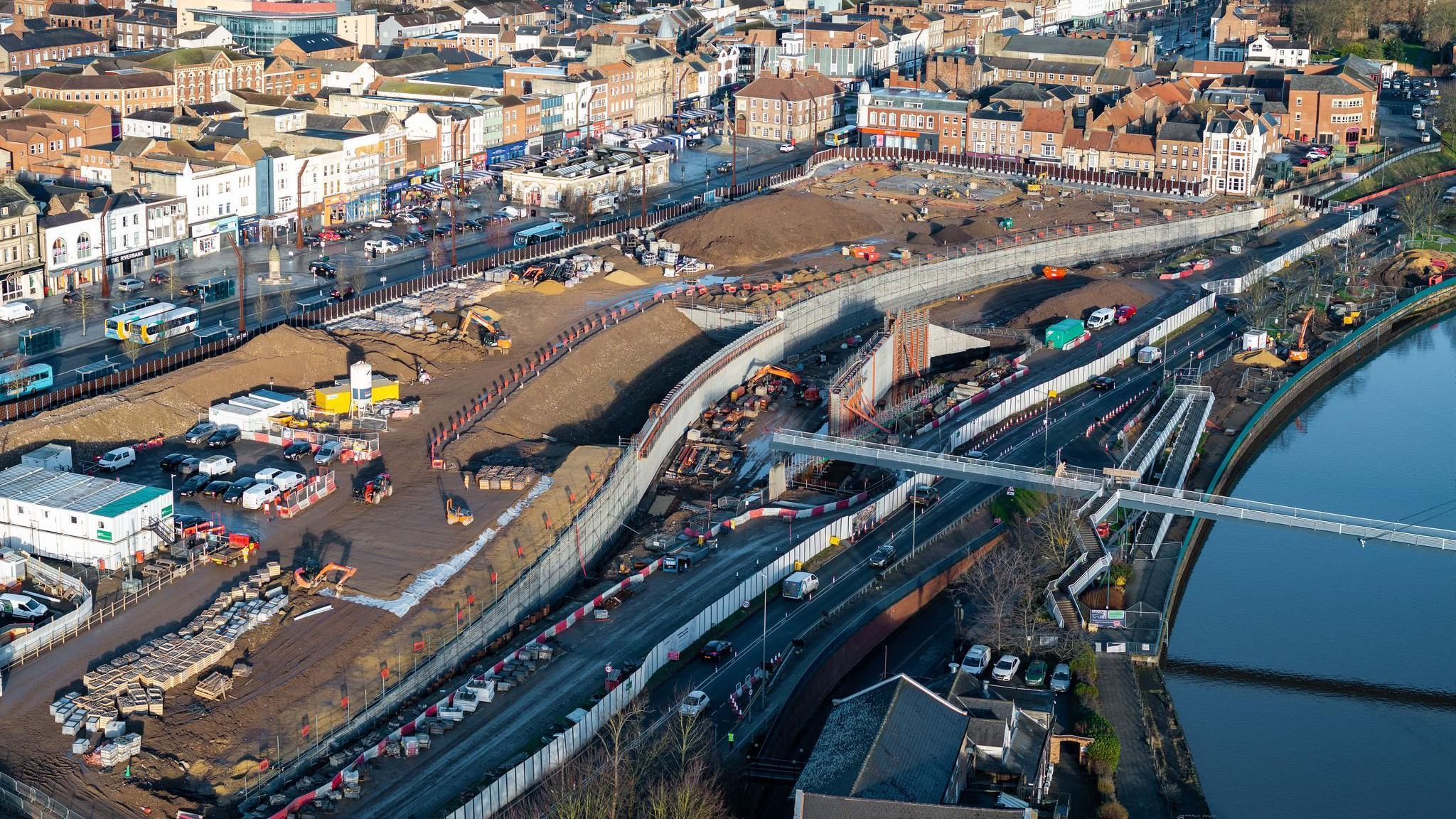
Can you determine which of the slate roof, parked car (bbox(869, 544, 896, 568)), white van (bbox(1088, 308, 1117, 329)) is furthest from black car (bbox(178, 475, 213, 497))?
white van (bbox(1088, 308, 1117, 329))

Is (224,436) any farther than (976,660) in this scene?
Yes

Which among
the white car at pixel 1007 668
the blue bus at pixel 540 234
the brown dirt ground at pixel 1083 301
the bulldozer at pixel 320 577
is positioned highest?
the blue bus at pixel 540 234

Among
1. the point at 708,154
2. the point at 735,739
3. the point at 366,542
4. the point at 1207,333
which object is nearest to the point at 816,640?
the point at 735,739

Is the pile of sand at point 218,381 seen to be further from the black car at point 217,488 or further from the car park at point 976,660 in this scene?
the car park at point 976,660

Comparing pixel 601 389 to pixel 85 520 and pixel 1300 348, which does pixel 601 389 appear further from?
pixel 1300 348

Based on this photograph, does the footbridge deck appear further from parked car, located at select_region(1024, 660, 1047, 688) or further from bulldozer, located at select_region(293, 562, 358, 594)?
bulldozer, located at select_region(293, 562, 358, 594)

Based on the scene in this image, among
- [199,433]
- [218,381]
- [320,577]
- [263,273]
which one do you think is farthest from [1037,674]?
[263,273]

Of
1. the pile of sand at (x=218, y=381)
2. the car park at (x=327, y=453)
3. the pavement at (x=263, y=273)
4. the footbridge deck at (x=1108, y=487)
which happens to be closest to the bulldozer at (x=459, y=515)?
the car park at (x=327, y=453)
